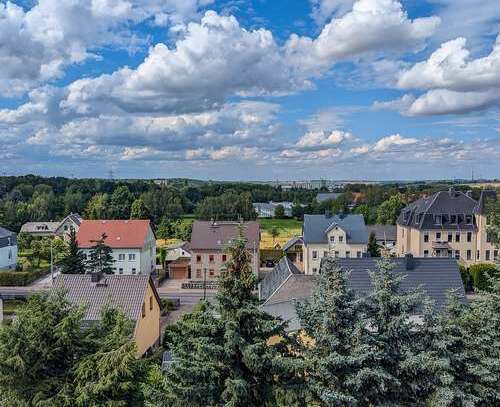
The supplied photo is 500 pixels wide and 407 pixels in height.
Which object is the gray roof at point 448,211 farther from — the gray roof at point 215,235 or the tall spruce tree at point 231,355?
the tall spruce tree at point 231,355

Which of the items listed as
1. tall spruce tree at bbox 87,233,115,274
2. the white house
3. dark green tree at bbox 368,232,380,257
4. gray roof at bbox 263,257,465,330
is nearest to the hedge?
the white house

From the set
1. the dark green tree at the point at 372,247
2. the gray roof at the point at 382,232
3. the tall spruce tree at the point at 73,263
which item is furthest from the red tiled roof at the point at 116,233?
the gray roof at the point at 382,232

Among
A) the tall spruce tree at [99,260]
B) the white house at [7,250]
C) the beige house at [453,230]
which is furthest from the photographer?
the white house at [7,250]

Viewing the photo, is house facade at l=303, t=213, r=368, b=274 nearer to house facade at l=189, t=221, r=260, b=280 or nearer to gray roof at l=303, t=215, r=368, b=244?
gray roof at l=303, t=215, r=368, b=244

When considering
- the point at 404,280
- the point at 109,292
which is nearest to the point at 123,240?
the point at 109,292

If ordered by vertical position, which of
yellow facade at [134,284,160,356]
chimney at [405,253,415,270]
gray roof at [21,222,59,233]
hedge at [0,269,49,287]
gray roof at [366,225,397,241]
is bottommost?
hedge at [0,269,49,287]

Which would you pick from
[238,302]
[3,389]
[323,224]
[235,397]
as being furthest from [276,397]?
[323,224]
